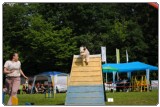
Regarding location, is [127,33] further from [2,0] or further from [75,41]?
[2,0]

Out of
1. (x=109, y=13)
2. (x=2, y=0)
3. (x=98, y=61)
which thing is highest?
(x=109, y=13)

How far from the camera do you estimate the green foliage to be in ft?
92.4

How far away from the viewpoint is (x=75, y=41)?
29.2m

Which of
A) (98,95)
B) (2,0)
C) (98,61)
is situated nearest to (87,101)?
(98,95)

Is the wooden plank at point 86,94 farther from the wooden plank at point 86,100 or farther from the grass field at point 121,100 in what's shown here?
the grass field at point 121,100

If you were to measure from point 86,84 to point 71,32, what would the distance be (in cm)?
2110

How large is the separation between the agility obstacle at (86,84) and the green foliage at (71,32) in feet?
60.1

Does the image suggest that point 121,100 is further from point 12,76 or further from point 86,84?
point 12,76

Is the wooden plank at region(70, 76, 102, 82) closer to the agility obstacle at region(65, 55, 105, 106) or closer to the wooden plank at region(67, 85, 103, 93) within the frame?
the agility obstacle at region(65, 55, 105, 106)

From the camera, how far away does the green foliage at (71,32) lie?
28.2m

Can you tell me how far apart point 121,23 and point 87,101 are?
76.8 feet

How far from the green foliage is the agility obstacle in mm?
18309

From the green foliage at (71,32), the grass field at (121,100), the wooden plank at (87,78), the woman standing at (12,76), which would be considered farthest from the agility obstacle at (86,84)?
the green foliage at (71,32)

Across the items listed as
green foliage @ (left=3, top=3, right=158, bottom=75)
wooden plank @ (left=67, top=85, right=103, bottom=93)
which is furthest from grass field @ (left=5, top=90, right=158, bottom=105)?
green foliage @ (left=3, top=3, right=158, bottom=75)
